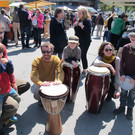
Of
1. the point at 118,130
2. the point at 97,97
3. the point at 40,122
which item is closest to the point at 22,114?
the point at 40,122

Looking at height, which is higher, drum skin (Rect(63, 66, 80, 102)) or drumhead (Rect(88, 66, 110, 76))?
drumhead (Rect(88, 66, 110, 76))

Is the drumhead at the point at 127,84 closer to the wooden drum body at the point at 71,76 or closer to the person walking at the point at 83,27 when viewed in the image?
the wooden drum body at the point at 71,76

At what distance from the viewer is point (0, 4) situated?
648cm

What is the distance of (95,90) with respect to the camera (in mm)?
2553

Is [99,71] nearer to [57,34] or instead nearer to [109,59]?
[109,59]

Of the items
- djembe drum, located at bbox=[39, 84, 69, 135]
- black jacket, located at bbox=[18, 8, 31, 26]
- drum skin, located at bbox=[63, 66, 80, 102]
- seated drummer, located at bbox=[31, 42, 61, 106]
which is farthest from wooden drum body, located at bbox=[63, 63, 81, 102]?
black jacket, located at bbox=[18, 8, 31, 26]

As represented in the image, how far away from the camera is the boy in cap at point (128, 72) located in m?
2.56

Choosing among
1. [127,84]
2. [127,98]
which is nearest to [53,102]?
[127,84]

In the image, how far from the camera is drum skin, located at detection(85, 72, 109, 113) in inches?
97.7

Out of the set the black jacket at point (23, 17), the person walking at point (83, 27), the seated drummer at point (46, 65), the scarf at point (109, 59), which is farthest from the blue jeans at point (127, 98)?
the black jacket at point (23, 17)

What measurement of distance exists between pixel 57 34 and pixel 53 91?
2.17 m

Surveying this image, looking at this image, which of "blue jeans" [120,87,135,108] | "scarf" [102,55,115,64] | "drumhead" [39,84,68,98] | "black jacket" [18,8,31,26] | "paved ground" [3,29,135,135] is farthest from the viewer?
"black jacket" [18,8,31,26]

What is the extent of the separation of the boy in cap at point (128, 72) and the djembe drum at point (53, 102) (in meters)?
1.07

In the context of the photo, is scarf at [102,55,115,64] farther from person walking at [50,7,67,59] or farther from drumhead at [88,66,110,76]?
person walking at [50,7,67,59]
